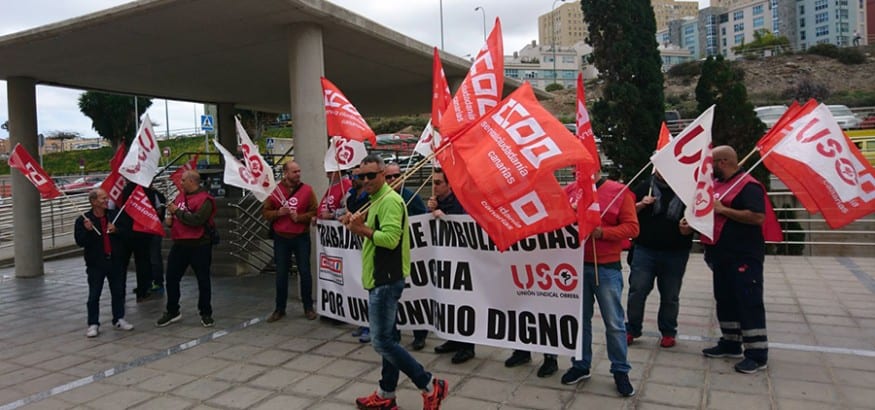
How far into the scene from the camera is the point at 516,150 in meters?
3.71

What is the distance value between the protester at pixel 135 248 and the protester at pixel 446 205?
4.22m

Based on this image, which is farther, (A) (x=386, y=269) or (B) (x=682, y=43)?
(B) (x=682, y=43)

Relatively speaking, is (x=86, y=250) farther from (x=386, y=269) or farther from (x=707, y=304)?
(x=707, y=304)

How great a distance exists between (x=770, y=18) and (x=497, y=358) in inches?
5131

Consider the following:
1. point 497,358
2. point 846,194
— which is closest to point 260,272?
point 497,358

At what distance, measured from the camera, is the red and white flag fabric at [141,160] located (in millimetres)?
6559

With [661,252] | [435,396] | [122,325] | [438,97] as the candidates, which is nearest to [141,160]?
[122,325]

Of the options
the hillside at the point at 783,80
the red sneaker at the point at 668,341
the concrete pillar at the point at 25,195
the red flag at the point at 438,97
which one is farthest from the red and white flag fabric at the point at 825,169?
the hillside at the point at 783,80

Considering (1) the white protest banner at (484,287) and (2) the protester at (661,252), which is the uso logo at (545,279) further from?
(2) the protester at (661,252)

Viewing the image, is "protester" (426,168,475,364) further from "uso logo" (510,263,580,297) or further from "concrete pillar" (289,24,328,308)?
"concrete pillar" (289,24,328,308)

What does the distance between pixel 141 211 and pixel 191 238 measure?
2.67ft

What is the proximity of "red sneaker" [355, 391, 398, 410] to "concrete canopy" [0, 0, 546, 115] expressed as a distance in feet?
15.9

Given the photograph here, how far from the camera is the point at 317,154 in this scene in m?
7.68

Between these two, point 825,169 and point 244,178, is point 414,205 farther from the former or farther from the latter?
point 825,169
